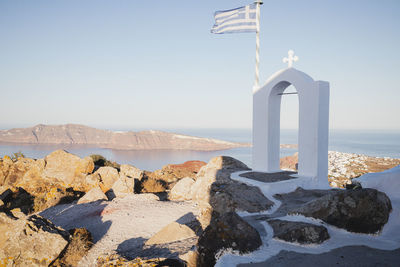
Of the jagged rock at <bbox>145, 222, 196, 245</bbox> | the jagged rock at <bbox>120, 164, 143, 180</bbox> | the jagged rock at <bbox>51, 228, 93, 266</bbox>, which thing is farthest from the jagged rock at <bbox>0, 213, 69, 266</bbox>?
the jagged rock at <bbox>120, 164, 143, 180</bbox>

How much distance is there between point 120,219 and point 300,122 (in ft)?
23.9

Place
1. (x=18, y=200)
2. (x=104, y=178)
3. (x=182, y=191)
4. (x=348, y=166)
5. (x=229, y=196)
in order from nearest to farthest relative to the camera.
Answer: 1. (x=229, y=196)
2. (x=182, y=191)
3. (x=18, y=200)
4. (x=104, y=178)
5. (x=348, y=166)

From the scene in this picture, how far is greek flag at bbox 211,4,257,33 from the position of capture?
12.7 meters

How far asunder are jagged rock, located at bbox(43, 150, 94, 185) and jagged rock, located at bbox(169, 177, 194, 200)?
4.21 m

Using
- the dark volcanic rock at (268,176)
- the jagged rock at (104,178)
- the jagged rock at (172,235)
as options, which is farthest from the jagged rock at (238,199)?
the jagged rock at (104,178)

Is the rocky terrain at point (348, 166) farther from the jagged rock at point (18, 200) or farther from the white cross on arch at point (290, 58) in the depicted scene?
the jagged rock at point (18, 200)

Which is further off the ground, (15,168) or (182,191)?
(15,168)

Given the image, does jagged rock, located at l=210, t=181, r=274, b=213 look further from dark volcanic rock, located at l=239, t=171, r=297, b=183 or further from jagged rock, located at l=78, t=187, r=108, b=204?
jagged rock, located at l=78, t=187, r=108, b=204

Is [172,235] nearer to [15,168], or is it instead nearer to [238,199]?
[238,199]

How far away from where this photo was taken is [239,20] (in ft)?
42.1

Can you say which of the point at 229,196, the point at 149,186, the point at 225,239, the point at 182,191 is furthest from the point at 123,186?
the point at 225,239

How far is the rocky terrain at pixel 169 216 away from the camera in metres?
5.54

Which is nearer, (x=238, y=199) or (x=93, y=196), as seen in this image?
(x=238, y=199)

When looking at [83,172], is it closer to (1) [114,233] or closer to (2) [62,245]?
(1) [114,233]
